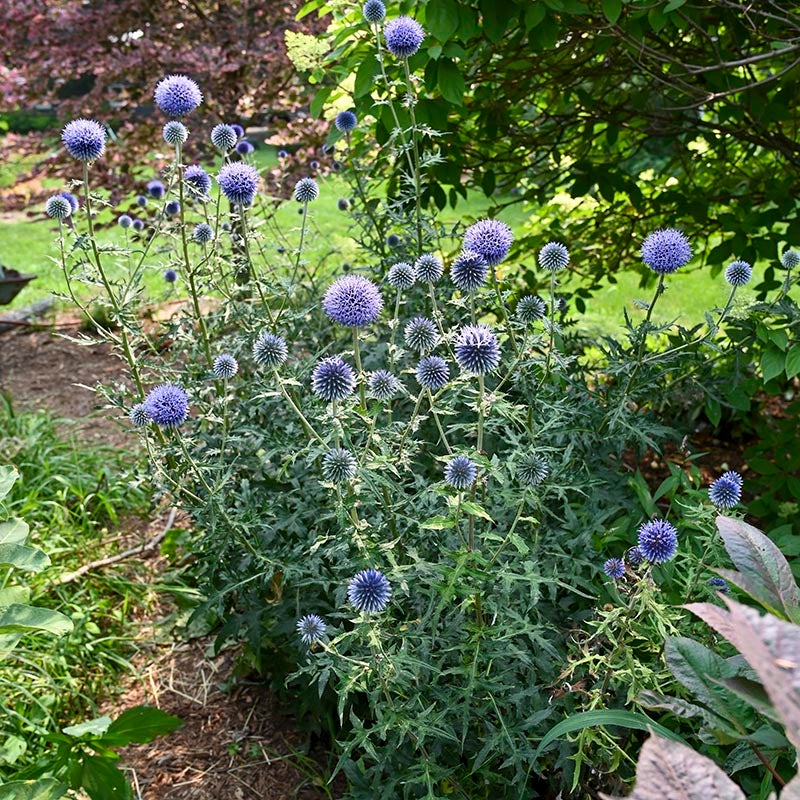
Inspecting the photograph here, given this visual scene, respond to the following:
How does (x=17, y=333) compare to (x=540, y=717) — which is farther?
(x=17, y=333)

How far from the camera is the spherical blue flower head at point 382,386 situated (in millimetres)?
2043

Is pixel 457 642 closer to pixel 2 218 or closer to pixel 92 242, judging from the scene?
pixel 92 242

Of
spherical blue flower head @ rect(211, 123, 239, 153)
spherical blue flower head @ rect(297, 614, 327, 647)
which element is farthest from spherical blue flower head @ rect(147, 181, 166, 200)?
spherical blue flower head @ rect(297, 614, 327, 647)

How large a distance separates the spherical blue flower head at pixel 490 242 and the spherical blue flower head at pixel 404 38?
758 millimetres

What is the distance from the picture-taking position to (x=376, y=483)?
80.0 inches

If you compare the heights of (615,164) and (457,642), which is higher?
(615,164)

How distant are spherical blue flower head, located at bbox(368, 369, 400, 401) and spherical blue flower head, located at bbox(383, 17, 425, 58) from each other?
1.05m

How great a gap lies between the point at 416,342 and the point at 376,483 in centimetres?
36

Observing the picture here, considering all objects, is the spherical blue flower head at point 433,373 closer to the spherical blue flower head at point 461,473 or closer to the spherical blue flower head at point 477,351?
the spherical blue flower head at point 477,351

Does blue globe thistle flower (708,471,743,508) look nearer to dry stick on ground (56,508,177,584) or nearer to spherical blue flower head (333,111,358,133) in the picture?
spherical blue flower head (333,111,358,133)

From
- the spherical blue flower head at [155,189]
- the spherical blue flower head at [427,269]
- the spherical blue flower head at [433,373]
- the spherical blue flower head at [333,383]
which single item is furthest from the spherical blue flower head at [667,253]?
the spherical blue flower head at [155,189]

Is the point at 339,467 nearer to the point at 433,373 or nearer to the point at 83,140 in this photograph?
the point at 433,373

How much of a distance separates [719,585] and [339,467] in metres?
0.93

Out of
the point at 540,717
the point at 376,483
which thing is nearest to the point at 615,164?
the point at 376,483
